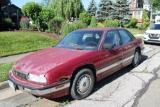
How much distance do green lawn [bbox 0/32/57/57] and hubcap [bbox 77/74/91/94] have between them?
17.8 ft

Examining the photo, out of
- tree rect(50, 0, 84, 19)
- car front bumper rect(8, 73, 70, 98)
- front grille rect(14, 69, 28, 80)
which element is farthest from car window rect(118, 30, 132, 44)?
tree rect(50, 0, 84, 19)

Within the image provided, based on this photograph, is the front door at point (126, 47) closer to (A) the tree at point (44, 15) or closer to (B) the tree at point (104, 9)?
(A) the tree at point (44, 15)

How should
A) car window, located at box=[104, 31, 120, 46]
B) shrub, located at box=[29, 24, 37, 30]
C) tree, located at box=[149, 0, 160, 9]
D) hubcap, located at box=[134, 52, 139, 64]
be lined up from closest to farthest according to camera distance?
1. car window, located at box=[104, 31, 120, 46]
2. hubcap, located at box=[134, 52, 139, 64]
3. shrub, located at box=[29, 24, 37, 30]
4. tree, located at box=[149, 0, 160, 9]

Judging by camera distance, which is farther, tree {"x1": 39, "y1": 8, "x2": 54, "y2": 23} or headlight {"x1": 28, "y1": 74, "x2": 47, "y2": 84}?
tree {"x1": 39, "y1": 8, "x2": 54, "y2": 23}

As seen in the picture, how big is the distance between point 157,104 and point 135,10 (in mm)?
45732

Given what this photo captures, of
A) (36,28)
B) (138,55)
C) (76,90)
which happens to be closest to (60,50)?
(76,90)

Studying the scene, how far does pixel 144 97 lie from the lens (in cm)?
439

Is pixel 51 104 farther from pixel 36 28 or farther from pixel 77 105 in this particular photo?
Answer: pixel 36 28

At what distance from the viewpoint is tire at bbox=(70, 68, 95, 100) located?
4.16m

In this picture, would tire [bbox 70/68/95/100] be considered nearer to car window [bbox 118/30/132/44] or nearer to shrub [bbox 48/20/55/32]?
car window [bbox 118/30/132/44]

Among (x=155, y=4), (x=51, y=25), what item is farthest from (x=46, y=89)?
(x=155, y=4)

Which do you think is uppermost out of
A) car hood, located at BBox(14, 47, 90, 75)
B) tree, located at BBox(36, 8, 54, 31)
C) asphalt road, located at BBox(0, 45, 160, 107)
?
tree, located at BBox(36, 8, 54, 31)

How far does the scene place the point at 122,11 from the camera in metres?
36.7

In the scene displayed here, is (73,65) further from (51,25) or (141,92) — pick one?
(51,25)
